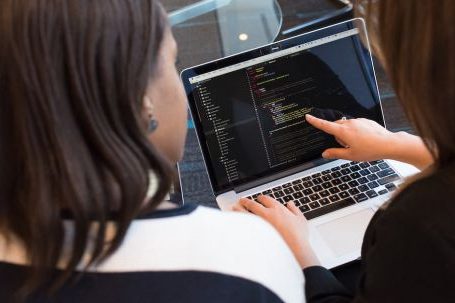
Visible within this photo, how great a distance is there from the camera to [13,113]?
513 millimetres

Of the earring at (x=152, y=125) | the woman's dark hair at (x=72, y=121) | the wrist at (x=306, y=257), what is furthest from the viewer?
the wrist at (x=306, y=257)

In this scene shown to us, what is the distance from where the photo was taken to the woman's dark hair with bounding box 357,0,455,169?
0.50 metres

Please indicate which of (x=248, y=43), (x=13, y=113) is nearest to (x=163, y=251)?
(x=13, y=113)

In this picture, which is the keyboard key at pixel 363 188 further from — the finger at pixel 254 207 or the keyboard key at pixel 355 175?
the finger at pixel 254 207

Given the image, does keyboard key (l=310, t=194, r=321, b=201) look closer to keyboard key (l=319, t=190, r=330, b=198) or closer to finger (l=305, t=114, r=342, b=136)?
keyboard key (l=319, t=190, r=330, b=198)

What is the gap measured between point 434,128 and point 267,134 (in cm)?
50

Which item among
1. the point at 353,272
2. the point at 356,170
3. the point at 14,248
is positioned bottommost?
the point at 353,272

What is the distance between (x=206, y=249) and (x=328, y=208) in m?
0.50

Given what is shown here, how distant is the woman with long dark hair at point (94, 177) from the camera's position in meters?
0.49

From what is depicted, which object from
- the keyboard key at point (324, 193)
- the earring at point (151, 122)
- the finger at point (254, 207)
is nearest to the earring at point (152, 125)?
the earring at point (151, 122)

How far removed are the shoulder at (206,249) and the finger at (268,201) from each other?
0.34m

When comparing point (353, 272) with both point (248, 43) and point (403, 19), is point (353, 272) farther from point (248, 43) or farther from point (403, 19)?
point (248, 43)

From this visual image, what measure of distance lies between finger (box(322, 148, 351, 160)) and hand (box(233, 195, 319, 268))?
137 mm

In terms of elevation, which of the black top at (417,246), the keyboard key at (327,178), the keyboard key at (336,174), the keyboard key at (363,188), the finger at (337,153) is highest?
the black top at (417,246)
